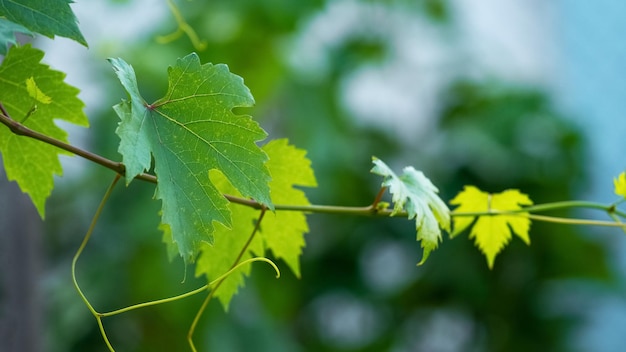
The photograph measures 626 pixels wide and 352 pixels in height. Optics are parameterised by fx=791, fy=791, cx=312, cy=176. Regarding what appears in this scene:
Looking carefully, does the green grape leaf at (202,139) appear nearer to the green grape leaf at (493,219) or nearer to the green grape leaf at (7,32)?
the green grape leaf at (7,32)

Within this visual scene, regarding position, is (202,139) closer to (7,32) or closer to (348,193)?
(7,32)

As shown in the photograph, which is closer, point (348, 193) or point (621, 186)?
point (621, 186)

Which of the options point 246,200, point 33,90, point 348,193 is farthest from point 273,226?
point 348,193

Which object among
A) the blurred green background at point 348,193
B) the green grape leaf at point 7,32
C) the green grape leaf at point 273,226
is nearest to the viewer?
the green grape leaf at point 7,32

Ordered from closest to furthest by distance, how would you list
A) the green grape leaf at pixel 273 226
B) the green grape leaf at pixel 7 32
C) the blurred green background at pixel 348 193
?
the green grape leaf at pixel 7 32, the green grape leaf at pixel 273 226, the blurred green background at pixel 348 193

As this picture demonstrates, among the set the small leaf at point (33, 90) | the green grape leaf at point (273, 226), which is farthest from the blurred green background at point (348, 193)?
the small leaf at point (33, 90)

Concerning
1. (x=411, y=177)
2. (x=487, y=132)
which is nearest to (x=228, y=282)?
(x=411, y=177)

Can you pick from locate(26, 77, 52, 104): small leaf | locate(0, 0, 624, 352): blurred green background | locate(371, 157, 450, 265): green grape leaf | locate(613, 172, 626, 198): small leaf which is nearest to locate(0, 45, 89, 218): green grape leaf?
locate(26, 77, 52, 104): small leaf
